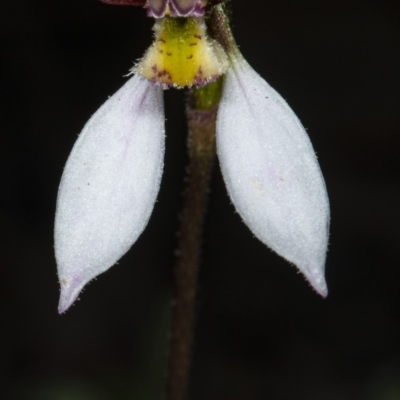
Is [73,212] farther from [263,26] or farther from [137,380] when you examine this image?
[263,26]

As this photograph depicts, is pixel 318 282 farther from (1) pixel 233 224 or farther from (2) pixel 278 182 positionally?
(1) pixel 233 224

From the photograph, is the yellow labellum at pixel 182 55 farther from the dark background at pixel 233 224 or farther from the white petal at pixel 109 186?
the dark background at pixel 233 224

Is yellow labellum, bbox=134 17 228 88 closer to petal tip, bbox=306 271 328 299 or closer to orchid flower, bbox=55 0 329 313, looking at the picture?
orchid flower, bbox=55 0 329 313

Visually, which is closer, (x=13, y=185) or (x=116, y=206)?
(x=116, y=206)

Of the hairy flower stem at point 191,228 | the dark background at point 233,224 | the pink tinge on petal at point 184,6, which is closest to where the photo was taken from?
the pink tinge on petal at point 184,6

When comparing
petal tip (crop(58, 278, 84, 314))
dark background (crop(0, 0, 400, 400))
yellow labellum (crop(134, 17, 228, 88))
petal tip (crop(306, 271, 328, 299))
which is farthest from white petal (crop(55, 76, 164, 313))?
dark background (crop(0, 0, 400, 400))

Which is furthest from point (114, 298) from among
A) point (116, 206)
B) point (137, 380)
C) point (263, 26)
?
point (116, 206)

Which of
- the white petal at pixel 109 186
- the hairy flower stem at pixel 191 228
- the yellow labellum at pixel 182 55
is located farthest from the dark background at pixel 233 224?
the yellow labellum at pixel 182 55
